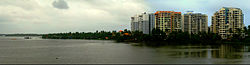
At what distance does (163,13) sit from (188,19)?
11567mm

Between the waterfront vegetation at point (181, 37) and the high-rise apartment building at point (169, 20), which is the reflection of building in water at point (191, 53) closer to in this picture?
the waterfront vegetation at point (181, 37)

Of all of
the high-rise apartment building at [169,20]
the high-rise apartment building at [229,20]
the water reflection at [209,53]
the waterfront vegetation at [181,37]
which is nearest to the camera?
the water reflection at [209,53]

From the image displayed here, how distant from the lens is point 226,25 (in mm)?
72688

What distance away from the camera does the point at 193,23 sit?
96438 millimetres

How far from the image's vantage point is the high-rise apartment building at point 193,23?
96438mm

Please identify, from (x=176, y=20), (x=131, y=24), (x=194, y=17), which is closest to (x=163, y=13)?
(x=176, y=20)

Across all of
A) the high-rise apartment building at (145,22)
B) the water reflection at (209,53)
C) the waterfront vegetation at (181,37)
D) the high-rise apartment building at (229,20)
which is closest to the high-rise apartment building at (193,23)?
the high-rise apartment building at (145,22)

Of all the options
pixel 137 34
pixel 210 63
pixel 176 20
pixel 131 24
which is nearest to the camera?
pixel 210 63

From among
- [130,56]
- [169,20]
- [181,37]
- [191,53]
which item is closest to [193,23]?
[169,20]

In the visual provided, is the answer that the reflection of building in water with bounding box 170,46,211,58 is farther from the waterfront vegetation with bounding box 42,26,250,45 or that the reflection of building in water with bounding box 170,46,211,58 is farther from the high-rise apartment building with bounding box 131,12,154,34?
Result: the high-rise apartment building with bounding box 131,12,154,34

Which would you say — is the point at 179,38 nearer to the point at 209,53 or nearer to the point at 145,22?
the point at 145,22

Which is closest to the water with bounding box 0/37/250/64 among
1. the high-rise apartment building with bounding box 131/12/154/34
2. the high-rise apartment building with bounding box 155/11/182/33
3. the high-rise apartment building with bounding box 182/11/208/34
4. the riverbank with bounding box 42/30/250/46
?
the riverbank with bounding box 42/30/250/46

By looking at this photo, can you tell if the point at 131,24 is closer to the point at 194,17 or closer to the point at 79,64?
the point at 194,17

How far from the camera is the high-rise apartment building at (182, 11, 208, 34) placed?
96438 millimetres
